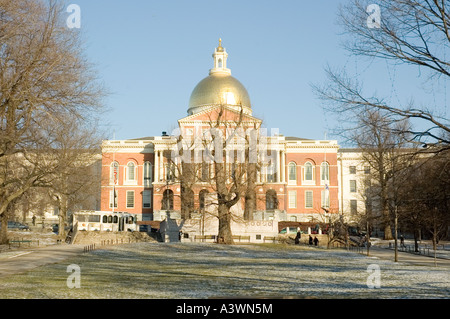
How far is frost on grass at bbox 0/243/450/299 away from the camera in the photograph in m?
17.3

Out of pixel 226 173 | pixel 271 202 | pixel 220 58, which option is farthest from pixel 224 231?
pixel 220 58

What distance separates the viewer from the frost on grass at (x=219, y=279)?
17266 mm

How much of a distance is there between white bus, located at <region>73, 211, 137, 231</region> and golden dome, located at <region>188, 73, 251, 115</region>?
3196 centimetres

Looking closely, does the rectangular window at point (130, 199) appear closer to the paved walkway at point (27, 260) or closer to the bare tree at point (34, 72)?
the paved walkway at point (27, 260)

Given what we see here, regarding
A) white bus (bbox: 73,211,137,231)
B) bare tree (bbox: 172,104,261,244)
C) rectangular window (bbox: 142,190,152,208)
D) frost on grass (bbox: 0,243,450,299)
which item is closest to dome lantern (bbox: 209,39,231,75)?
rectangular window (bbox: 142,190,152,208)

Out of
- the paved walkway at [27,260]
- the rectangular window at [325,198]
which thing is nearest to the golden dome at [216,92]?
the rectangular window at [325,198]

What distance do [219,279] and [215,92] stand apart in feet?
238

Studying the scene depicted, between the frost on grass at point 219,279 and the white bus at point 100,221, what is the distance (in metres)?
24.8

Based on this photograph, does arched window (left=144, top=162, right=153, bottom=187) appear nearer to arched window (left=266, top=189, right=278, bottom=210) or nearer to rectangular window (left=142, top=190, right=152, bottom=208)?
rectangular window (left=142, top=190, right=152, bottom=208)

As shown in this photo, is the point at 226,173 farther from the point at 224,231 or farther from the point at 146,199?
the point at 146,199

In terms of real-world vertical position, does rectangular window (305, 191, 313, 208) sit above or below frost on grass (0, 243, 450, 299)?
above

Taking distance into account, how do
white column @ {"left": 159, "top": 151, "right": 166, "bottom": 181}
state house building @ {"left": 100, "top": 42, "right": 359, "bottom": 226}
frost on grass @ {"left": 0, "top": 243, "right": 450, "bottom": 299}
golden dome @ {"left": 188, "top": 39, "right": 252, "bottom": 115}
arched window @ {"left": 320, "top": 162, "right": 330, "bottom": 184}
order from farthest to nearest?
1. arched window @ {"left": 320, "top": 162, "right": 330, "bottom": 184}
2. state house building @ {"left": 100, "top": 42, "right": 359, "bottom": 226}
3. golden dome @ {"left": 188, "top": 39, "right": 252, "bottom": 115}
4. white column @ {"left": 159, "top": 151, "right": 166, "bottom": 181}
5. frost on grass @ {"left": 0, "top": 243, "right": 450, "bottom": 299}

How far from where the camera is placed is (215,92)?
92.6 meters

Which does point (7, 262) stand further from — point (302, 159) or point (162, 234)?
point (302, 159)
